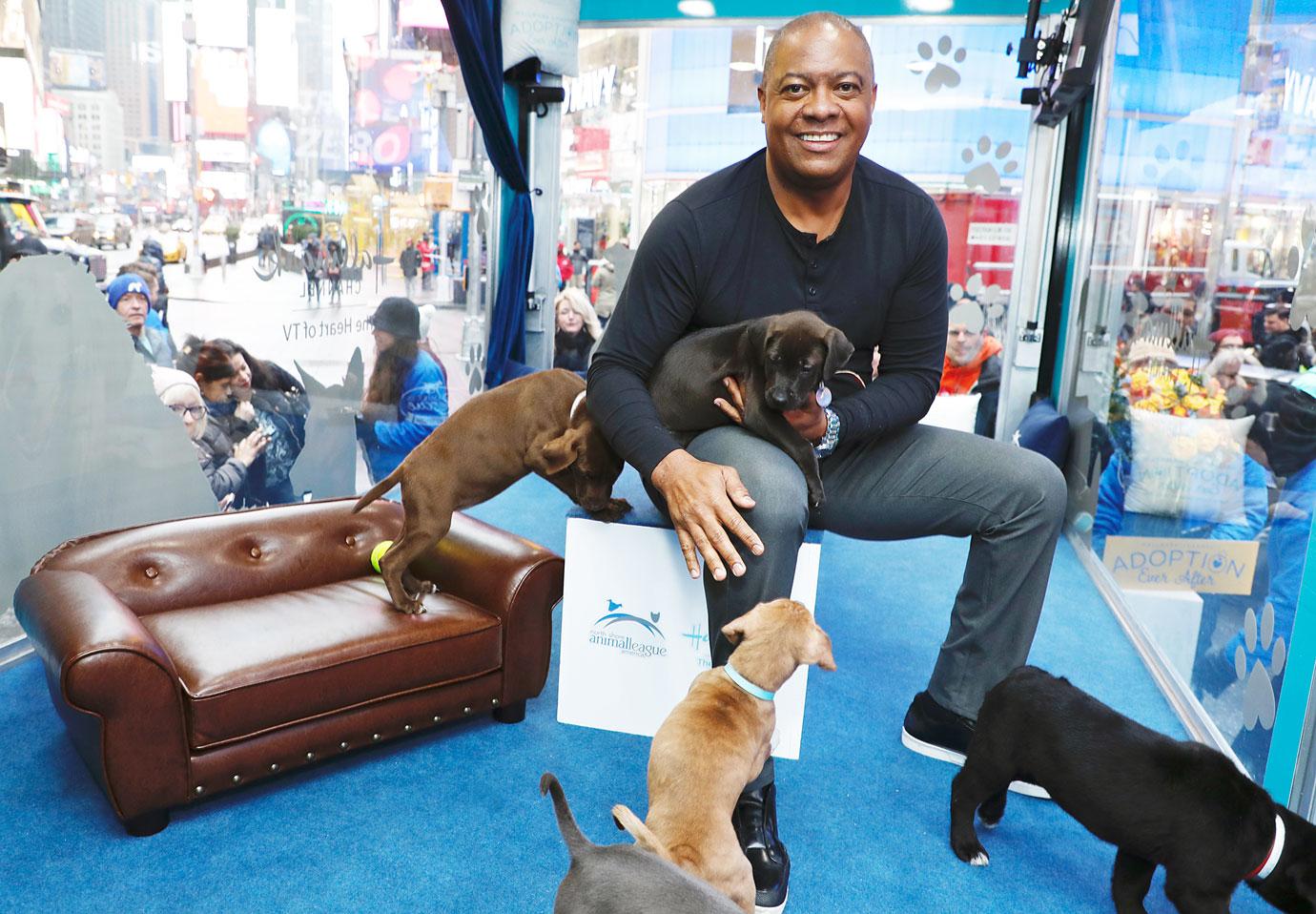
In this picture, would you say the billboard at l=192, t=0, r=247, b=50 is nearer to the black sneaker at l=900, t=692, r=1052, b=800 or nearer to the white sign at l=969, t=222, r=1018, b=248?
the black sneaker at l=900, t=692, r=1052, b=800

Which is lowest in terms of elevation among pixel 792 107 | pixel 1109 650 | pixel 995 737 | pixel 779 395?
pixel 1109 650

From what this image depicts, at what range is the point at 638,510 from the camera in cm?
241

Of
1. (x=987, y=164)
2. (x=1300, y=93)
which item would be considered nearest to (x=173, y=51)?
(x=1300, y=93)

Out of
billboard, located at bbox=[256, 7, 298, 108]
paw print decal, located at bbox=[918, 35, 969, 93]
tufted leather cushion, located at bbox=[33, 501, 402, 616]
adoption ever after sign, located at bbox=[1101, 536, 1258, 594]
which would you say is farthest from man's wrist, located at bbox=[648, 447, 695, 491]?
paw print decal, located at bbox=[918, 35, 969, 93]

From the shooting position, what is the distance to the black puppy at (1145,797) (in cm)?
164

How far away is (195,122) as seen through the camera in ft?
10.9

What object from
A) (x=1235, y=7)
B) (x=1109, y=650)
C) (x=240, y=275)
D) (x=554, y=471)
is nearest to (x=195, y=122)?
(x=240, y=275)

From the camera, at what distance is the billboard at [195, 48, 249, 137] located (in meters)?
3.33

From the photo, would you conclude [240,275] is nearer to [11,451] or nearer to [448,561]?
[11,451]

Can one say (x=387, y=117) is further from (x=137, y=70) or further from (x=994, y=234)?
(x=994, y=234)

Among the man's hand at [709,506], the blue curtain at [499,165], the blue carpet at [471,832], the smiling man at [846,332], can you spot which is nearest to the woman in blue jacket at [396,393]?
the blue curtain at [499,165]

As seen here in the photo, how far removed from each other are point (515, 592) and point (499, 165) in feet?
13.2

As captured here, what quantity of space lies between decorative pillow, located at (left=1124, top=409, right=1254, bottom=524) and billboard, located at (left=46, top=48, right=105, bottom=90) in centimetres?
354

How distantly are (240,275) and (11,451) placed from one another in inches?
45.8
